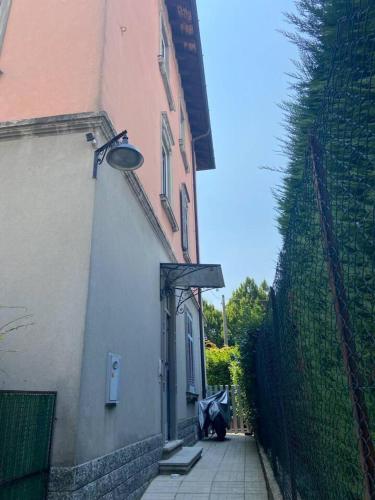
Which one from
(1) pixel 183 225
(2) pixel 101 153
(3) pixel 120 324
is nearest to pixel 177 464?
(3) pixel 120 324

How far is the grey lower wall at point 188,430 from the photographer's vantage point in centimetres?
773

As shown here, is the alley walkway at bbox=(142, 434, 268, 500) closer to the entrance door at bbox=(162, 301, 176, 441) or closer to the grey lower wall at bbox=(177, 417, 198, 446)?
the entrance door at bbox=(162, 301, 176, 441)

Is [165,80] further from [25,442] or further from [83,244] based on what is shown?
[25,442]

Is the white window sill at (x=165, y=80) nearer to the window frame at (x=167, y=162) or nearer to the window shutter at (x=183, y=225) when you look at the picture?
the window frame at (x=167, y=162)

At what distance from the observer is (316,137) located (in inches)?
74.1

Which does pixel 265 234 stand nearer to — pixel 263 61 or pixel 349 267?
pixel 263 61

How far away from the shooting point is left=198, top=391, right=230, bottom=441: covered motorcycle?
9.68m

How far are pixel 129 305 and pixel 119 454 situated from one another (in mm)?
1683

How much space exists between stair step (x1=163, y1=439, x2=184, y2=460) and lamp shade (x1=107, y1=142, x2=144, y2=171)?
4.40m

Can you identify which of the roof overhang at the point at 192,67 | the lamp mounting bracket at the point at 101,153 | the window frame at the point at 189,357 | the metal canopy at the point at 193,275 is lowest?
the window frame at the point at 189,357

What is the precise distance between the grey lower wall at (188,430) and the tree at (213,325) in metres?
24.3

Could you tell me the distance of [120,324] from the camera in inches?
177

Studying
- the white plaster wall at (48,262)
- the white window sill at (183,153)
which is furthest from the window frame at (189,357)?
the white plaster wall at (48,262)

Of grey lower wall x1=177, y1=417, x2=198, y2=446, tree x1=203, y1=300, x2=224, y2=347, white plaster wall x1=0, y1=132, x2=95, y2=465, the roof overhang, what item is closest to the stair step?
grey lower wall x1=177, y1=417, x2=198, y2=446
